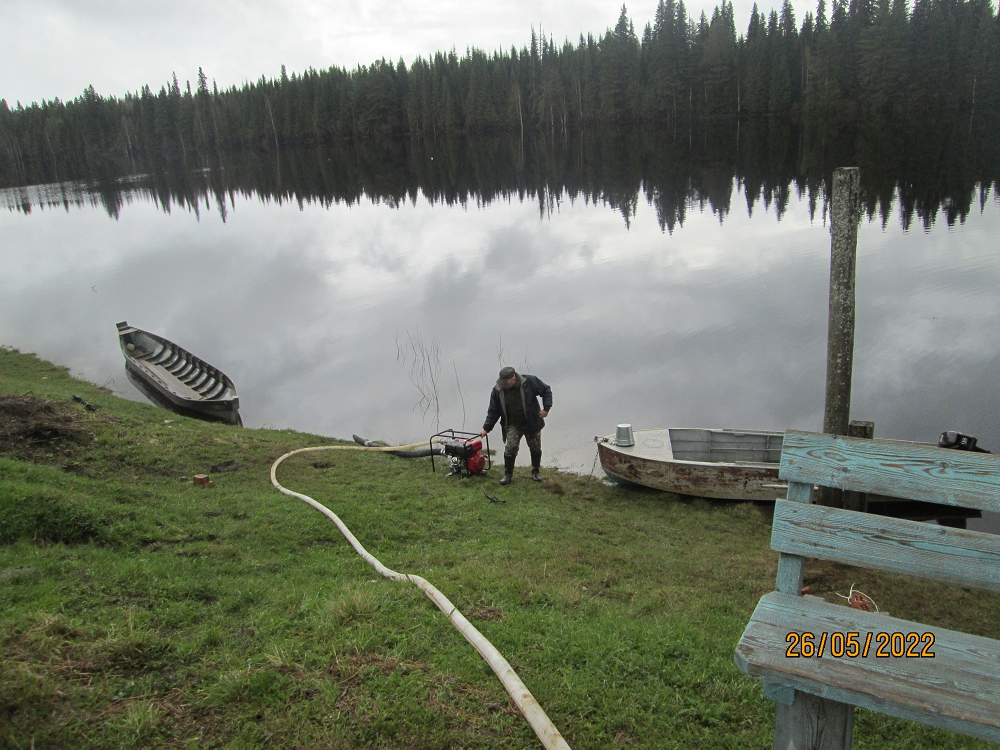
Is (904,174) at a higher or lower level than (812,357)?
higher

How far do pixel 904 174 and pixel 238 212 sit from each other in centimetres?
5556

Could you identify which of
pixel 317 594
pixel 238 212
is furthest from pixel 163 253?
pixel 317 594

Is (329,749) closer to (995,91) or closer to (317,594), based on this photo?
(317,594)

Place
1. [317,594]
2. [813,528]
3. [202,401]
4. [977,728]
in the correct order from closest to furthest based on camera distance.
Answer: [977,728] → [813,528] → [317,594] → [202,401]

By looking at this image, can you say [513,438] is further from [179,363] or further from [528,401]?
[179,363]

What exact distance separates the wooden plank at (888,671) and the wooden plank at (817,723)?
0.56 feet

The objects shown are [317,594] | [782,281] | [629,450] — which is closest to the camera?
[317,594]

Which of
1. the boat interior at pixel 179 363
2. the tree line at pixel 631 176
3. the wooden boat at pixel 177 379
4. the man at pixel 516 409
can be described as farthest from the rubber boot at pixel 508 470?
the tree line at pixel 631 176

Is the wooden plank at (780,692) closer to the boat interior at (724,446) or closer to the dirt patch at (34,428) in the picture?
the dirt patch at (34,428)

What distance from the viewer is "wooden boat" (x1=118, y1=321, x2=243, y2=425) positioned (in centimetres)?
1870

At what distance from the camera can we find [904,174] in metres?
43.9

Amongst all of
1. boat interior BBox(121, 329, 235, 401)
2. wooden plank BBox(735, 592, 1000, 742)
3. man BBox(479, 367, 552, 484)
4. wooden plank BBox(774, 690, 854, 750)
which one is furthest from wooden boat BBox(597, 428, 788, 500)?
boat interior BBox(121, 329, 235, 401)

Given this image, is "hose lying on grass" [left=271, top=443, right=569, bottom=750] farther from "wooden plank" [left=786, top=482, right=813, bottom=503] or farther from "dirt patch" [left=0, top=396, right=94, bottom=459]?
"dirt patch" [left=0, top=396, right=94, bottom=459]
